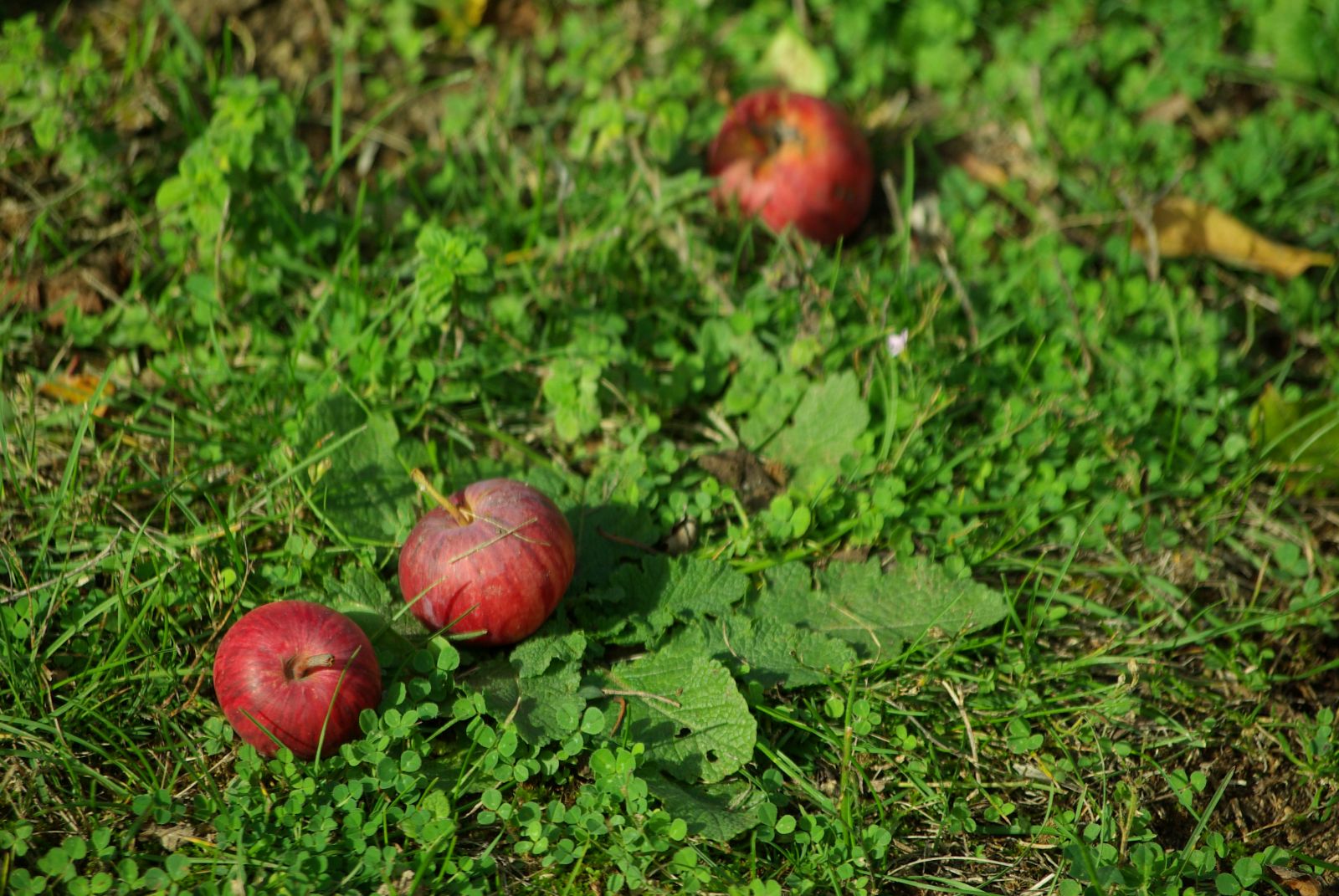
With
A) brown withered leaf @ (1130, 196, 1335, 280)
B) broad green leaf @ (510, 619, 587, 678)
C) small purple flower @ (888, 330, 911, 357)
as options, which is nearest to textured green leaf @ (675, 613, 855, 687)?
broad green leaf @ (510, 619, 587, 678)

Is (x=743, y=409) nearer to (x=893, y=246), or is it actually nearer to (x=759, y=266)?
(x=759, y=266)

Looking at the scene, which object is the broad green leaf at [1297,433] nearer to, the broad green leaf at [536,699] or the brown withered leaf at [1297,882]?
the brown withered leaf at [1297,882]

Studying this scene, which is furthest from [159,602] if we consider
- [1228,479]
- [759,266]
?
[1228,479]

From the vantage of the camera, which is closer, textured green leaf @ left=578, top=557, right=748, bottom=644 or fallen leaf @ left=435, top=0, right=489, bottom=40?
textured green leaf @ left=578, top=557, right=748, bottom=644

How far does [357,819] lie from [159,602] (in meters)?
0.73

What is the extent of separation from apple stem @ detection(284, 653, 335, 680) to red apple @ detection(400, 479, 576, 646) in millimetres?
257

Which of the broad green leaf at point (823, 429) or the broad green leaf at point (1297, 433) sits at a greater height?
the broad green leaf at point (823, 429)

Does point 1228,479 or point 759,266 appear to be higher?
point 759,266

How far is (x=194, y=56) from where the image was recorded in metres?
3.78

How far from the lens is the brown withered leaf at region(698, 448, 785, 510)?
9.87ft

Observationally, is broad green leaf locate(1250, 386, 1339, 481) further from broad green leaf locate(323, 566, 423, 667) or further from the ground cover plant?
broad green leaf locate(323, 566, 423, 667)

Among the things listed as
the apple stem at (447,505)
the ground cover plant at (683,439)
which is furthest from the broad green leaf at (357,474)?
the apple stem at (447,505)

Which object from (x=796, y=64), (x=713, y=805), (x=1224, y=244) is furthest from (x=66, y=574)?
(x=1224, y=244)

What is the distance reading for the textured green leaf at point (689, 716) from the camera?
239cm
